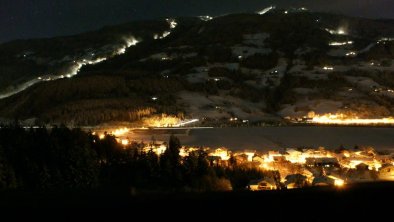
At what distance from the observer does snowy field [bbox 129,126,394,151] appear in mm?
45938

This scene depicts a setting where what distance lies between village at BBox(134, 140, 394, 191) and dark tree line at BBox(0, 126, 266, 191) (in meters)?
2.34

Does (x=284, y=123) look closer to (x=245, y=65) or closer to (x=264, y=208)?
(x=245, y=65)

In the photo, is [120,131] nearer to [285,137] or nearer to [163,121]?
[163,121]

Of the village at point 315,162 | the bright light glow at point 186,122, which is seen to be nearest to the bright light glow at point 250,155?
the village at point 315,162

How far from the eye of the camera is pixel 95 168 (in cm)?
2905

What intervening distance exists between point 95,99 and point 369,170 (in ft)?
173

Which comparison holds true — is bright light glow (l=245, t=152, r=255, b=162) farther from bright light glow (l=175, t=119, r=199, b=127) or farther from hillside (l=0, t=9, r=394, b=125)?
hillside (l=0, t=9, r=394, b=125)

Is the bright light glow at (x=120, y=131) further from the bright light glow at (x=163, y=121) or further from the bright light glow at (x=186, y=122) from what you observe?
the bright light glow at (x=186, y=122)

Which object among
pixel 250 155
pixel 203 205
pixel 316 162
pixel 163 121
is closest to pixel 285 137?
pixel 250 155

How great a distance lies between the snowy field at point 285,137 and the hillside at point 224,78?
41.3 feet

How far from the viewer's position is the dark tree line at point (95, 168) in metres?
25.9

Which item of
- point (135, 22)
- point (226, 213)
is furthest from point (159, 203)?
point (135, 22)

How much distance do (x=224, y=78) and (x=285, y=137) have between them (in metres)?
40.9

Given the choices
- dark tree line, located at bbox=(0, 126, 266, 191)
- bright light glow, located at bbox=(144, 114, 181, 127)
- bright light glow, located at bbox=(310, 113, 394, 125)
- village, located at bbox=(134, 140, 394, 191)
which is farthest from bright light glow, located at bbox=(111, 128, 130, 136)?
bright light glow, located at bbox=(310, 113, 394, 125)
